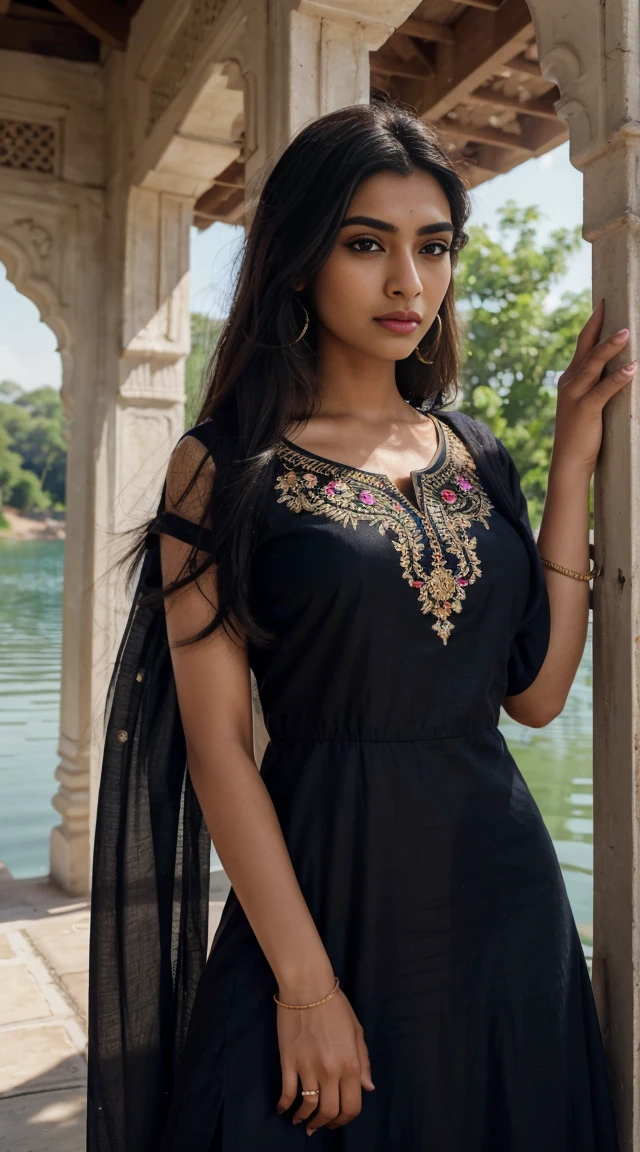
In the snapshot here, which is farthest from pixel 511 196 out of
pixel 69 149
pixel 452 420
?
pixel 452 420

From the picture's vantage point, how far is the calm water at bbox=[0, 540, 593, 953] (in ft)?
15.4

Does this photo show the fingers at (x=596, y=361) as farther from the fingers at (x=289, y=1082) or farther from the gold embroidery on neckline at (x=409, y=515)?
the fingers at (x=289, y=1082)

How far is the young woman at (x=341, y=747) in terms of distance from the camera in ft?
3.77

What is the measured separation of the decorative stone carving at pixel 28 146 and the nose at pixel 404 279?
3.10 m

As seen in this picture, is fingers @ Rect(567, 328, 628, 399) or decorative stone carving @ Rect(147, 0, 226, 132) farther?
decorative stone carving @ Rect(147, 0, 226, 132)

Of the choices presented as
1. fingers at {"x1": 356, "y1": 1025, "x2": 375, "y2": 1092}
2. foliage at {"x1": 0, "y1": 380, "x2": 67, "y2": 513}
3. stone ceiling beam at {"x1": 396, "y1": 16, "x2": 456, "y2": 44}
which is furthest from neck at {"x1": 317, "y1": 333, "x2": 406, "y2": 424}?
foliage at {"x1": 0, "y1": 380, "x2": 67, "y2": 513}

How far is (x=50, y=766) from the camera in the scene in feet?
21.7

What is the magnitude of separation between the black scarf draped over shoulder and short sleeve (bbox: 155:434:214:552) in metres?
0.08

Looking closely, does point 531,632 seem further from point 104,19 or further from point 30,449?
point 30,449

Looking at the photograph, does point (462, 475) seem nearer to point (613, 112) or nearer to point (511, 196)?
point (613, 112)

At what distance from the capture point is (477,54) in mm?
3182

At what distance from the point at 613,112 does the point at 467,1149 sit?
3.98 feet

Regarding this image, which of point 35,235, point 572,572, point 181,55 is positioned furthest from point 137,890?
point 35,235

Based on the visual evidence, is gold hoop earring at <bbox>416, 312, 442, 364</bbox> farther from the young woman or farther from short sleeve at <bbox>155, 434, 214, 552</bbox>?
short sleeve at <bbox>155, 434, 214, 552</bbox>
